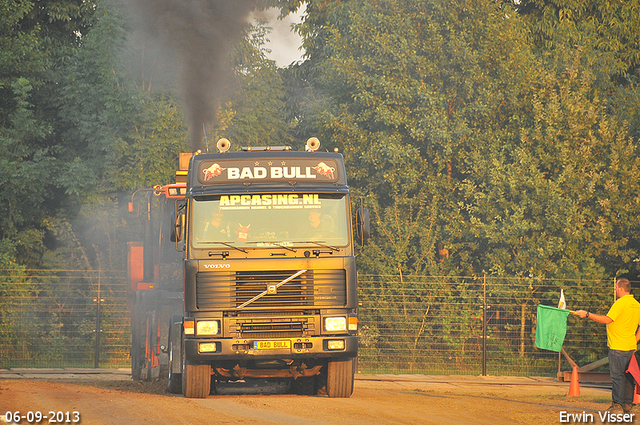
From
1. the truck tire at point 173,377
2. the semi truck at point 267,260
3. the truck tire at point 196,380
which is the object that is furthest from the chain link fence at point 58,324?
the semi truck at point 267,260

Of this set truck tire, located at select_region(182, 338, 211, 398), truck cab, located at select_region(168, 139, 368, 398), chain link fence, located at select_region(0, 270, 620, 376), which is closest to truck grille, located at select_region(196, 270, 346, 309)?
truck cab, located at select_region(168, 139, 368, 398)

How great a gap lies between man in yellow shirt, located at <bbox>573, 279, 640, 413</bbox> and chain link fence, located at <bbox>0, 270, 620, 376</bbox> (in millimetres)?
8073

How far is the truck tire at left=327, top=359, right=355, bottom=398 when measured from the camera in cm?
1344

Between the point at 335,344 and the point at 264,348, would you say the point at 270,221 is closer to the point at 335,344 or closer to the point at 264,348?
the point at 264,348

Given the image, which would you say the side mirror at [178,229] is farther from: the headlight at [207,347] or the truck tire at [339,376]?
the truck tire at [339,376]

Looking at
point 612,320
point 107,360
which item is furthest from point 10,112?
point 612,320

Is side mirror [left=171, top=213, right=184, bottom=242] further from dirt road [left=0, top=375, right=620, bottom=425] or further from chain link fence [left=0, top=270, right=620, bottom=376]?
chain link fence [left=0, top=270, right=620, bottom=376]

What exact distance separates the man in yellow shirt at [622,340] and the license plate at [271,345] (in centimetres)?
462

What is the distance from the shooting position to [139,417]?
11062 millimetres

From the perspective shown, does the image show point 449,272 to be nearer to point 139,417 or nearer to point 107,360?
point 107,360

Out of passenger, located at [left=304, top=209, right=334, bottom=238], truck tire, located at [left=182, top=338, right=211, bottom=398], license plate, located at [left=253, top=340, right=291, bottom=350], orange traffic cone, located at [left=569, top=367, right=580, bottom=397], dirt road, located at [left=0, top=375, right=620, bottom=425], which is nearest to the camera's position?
dirt road, located at [left=0, top=375, right=620, bottom=425]

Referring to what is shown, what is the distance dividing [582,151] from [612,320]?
1256 centimetres

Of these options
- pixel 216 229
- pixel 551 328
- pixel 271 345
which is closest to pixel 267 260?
pixel 216 229

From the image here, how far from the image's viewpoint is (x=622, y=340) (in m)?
12.2
